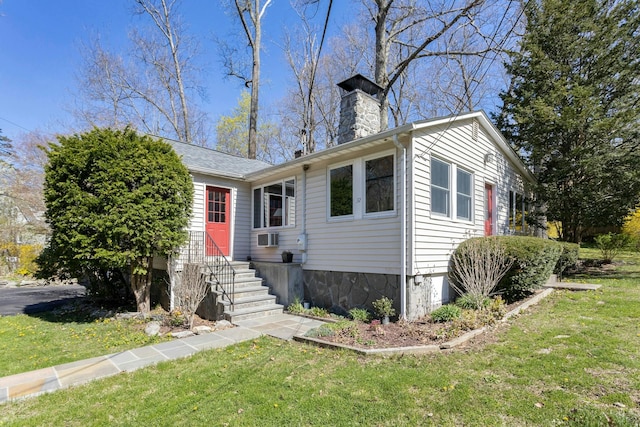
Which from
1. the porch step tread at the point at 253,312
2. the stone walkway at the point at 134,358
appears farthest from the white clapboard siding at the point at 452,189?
the porch step tread at the point at 253,312

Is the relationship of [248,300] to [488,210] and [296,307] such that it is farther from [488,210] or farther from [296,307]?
[488,210]

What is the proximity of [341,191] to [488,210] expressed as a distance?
4829 millimetres

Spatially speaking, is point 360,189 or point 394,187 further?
point 360,189

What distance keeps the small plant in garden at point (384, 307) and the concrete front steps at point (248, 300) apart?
2.30 meters

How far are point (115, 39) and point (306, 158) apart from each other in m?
18.0

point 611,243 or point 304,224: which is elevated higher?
point 304,224

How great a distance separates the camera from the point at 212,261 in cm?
859

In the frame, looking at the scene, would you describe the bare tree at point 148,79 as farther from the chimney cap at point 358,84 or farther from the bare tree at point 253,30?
the chimney cap at point 358,84

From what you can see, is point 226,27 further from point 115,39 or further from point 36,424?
point 36,424

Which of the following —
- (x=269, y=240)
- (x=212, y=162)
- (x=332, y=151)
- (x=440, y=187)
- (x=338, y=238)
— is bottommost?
(x=269, y=240)

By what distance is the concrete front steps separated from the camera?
6.93m

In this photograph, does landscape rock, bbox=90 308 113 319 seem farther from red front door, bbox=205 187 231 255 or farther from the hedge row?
the hedge row

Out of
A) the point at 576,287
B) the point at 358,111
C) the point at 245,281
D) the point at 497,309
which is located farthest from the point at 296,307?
the point at 576,287

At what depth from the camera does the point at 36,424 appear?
304cm
